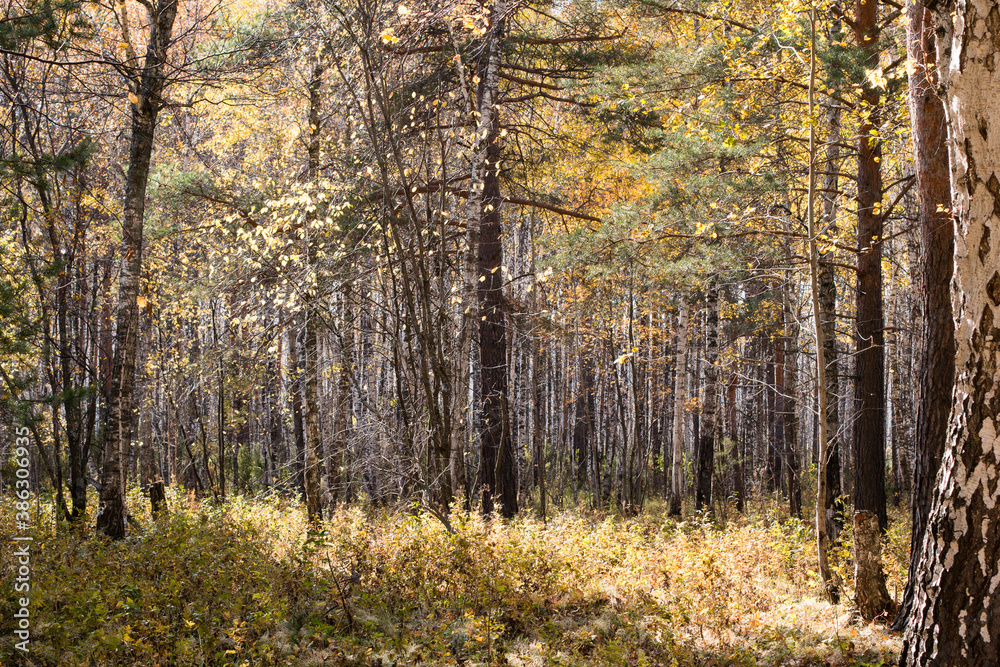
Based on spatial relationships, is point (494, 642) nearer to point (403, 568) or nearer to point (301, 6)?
point (403, 568)

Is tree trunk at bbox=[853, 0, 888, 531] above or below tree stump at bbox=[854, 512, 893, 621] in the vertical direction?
above

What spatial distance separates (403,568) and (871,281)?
673cm

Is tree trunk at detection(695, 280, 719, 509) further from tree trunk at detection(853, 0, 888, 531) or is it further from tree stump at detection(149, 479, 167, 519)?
tree stump at detection(149, 479, 167, 519)

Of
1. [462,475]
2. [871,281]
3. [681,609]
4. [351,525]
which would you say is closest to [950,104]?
[681,609]

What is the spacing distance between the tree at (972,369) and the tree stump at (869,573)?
2193mm

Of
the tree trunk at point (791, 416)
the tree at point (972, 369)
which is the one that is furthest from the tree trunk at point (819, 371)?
the tree trunk at point (791, 416)

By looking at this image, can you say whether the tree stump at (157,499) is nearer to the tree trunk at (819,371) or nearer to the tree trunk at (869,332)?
the tree trunk at (819,371)

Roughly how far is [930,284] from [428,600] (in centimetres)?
489

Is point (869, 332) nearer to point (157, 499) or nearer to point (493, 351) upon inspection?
point (493, 351)

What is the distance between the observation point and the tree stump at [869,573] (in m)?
5.57

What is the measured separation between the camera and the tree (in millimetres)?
3408

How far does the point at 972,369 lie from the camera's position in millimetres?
3486

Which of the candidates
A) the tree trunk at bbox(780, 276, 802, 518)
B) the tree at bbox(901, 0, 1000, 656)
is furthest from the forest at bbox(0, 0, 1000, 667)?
the tree trunk at bbox(780, 276, 802, 518)

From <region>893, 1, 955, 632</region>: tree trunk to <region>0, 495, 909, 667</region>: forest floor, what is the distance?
132 cm
